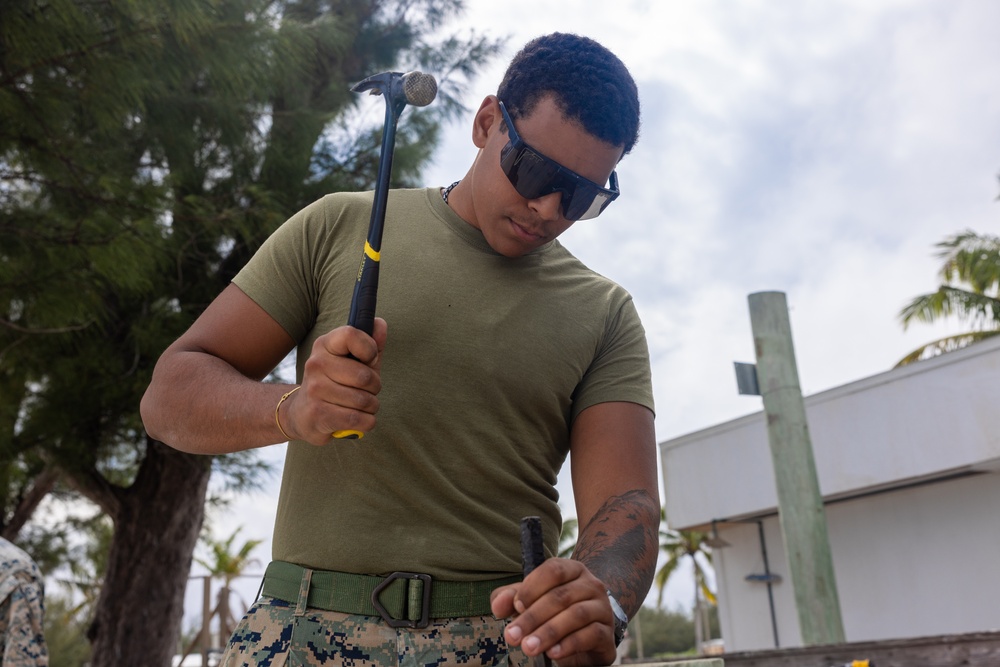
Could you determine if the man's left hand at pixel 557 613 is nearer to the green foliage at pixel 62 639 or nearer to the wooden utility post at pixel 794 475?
the wooden utility post at pixel 794 475

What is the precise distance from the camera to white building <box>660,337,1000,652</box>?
10.7 m

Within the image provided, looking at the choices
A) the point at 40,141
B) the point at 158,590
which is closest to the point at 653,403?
the point at 40,141

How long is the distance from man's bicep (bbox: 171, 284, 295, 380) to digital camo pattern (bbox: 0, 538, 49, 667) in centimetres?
275

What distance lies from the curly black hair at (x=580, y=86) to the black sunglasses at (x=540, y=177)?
9 centimetres

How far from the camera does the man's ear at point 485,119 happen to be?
1876 mm

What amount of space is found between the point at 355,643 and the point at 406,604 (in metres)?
0.10

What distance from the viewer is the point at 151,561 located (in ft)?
25.3

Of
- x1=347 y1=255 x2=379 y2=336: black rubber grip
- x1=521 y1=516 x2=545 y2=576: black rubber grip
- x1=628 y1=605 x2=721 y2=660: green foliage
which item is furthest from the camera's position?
x1=628 y1=605 x2=721 y2=660: green foliage

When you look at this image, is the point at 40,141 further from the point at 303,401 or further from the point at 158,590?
the point at 303,401

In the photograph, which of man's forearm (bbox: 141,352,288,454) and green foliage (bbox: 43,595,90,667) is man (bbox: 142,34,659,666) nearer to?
man's forearm (bbox: 141,352,288,454)

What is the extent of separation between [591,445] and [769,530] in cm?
1347

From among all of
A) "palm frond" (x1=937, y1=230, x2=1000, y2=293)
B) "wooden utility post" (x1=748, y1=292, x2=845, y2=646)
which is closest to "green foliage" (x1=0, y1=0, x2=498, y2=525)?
"wooden utility post" (x1=748, y1=292, x2=845, y2=646)

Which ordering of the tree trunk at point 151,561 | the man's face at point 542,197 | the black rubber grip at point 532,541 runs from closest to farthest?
the black rubber grip at point 532,541 < the man's face at point 542,197 < the tree trunk at point 151,561

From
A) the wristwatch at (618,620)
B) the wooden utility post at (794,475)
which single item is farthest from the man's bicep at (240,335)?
the wooden utility post at (794,475)
